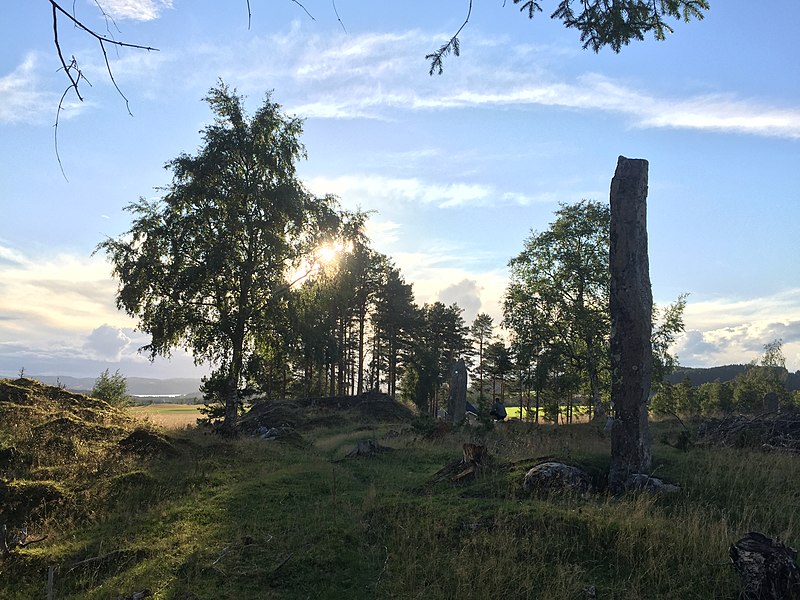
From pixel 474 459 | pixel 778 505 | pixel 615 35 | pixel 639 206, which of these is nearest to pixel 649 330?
pixel 639 206

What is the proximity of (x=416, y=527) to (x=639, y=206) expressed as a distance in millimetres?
8967

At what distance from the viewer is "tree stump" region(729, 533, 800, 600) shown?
201 inches

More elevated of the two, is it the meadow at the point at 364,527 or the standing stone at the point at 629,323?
the standing stone at the point at 629,323

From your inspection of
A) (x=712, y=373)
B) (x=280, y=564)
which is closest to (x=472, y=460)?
(x=280, y=564)

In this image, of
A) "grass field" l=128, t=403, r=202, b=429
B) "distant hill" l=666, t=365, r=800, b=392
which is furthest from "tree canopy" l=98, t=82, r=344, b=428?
"distant hill" l=666, t=365, r=800, b=392

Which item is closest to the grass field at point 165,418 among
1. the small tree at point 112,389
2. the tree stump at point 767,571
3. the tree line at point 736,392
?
the small tree at point 112,389

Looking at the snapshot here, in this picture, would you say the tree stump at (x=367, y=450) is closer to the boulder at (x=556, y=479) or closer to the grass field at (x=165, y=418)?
the grass field at (x=165, y=418)

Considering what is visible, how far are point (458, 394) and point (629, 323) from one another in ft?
60.2

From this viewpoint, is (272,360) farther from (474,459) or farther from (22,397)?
(474,459)

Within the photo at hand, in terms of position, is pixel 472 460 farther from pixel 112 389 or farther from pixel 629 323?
pixel 112 389

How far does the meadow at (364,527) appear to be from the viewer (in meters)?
5.82

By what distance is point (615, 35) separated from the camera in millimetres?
6457

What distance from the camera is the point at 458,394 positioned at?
28594mm

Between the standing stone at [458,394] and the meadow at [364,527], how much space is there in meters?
15.5
